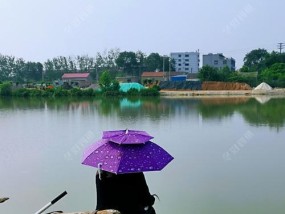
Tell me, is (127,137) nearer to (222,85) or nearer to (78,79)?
(222,85)

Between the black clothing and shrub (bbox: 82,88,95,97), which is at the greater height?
the black clothing

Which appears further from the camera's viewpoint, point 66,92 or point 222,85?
point 222,85

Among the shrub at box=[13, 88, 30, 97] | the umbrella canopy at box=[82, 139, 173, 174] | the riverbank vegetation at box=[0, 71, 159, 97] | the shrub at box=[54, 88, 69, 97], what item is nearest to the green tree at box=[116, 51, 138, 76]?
the riverbank vegetation at box=[0, 71, 159, 97]

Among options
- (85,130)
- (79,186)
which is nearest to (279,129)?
(85,130)

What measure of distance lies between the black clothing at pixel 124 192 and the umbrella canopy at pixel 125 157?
2.0 inches

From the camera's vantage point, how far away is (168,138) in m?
9.39

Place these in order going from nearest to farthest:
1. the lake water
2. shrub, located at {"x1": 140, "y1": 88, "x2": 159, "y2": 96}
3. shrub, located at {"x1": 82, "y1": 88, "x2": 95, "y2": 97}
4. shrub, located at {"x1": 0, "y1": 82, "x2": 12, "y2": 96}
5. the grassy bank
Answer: the lake water < shrub, located at {"x1": 140, "y1": 88, "x2": 159, "y2": 96} < the grassy bank < shrub, located at {"x1": 82, "y1": 88, "x2": 95, "y2": 97} < shrub, located at {"x1": 0, "y1": 82, "x2": 12, "y2": 96}

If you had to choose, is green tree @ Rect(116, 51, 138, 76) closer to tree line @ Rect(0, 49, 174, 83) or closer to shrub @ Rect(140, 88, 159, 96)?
tree line @ Rect(0, 49, 174, 83)

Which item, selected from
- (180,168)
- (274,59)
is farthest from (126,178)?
(274,59)

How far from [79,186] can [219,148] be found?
138 inches

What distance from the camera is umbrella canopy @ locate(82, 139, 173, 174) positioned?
1840 mm

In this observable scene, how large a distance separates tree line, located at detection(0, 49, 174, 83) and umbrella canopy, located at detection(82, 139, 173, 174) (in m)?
44.1

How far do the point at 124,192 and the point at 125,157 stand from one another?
6.4 inches

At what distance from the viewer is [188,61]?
56.9 metres
